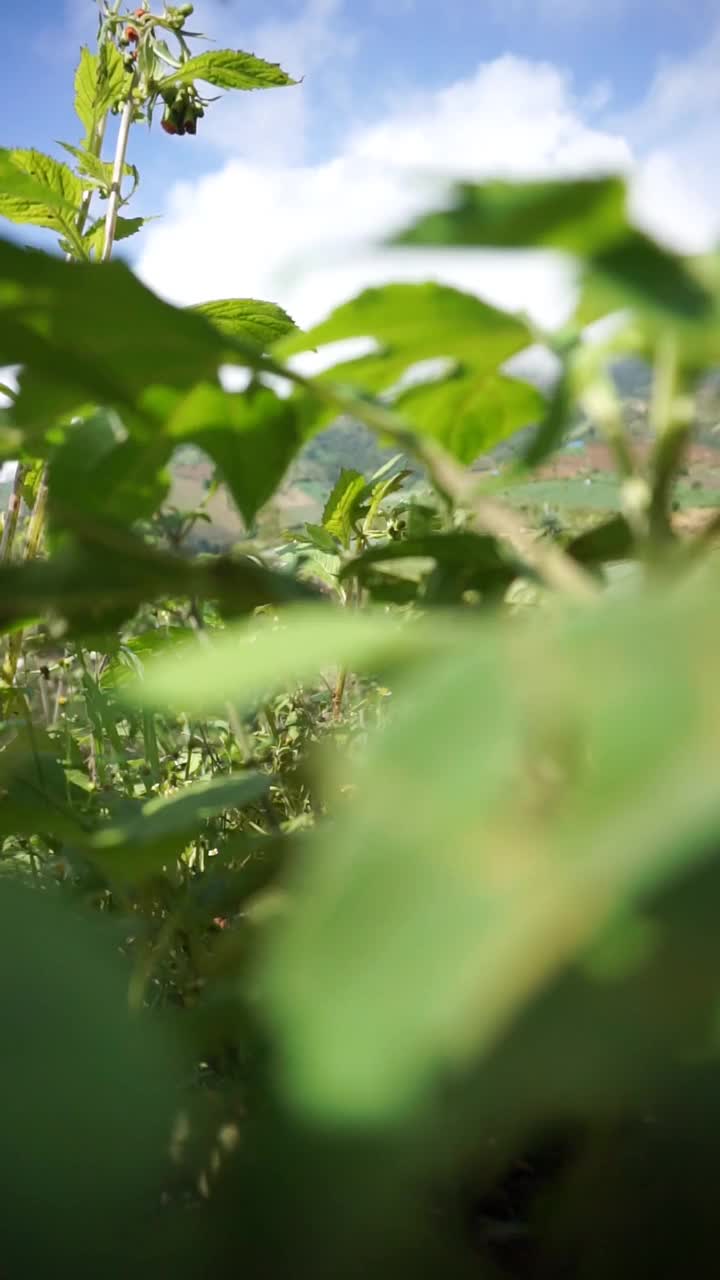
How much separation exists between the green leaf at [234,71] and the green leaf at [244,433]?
40.2 inches

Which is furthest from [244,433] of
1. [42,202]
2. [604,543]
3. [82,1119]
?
[42,202]

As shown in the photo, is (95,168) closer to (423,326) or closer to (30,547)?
(30,547)

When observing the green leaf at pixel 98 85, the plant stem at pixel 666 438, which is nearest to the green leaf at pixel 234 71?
the green leaf at pixel 98 85

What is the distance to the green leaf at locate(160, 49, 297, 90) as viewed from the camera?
1.27 meters

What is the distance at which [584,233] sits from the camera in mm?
275

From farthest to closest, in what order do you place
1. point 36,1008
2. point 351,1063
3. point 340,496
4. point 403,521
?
point 403,521
point 340,496
point 36,1008
point 351,1063

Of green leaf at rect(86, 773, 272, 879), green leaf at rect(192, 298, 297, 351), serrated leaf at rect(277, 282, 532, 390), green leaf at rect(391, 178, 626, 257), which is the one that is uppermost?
green leaf at rect(192, 298, 297, 351)

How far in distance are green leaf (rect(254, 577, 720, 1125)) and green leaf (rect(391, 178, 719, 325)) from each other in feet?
0.33

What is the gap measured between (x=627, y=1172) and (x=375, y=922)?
19 centimetres

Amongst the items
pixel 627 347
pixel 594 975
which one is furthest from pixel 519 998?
pixel 627 347

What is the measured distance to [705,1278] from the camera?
0.28m

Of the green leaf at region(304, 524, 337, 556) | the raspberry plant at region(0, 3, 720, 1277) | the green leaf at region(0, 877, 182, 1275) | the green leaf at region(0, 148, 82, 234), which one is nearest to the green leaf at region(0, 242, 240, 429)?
the raspberry plant at region(0, 3, 720, 1277)

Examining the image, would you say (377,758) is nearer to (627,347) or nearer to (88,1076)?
(88,1076)

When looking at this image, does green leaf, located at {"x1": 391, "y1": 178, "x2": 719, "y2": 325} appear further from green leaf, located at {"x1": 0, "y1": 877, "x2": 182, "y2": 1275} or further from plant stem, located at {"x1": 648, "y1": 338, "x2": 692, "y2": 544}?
green leaf, located at {"x1": 0, "y1": 877, "x2": 182, "y2": 1275}
